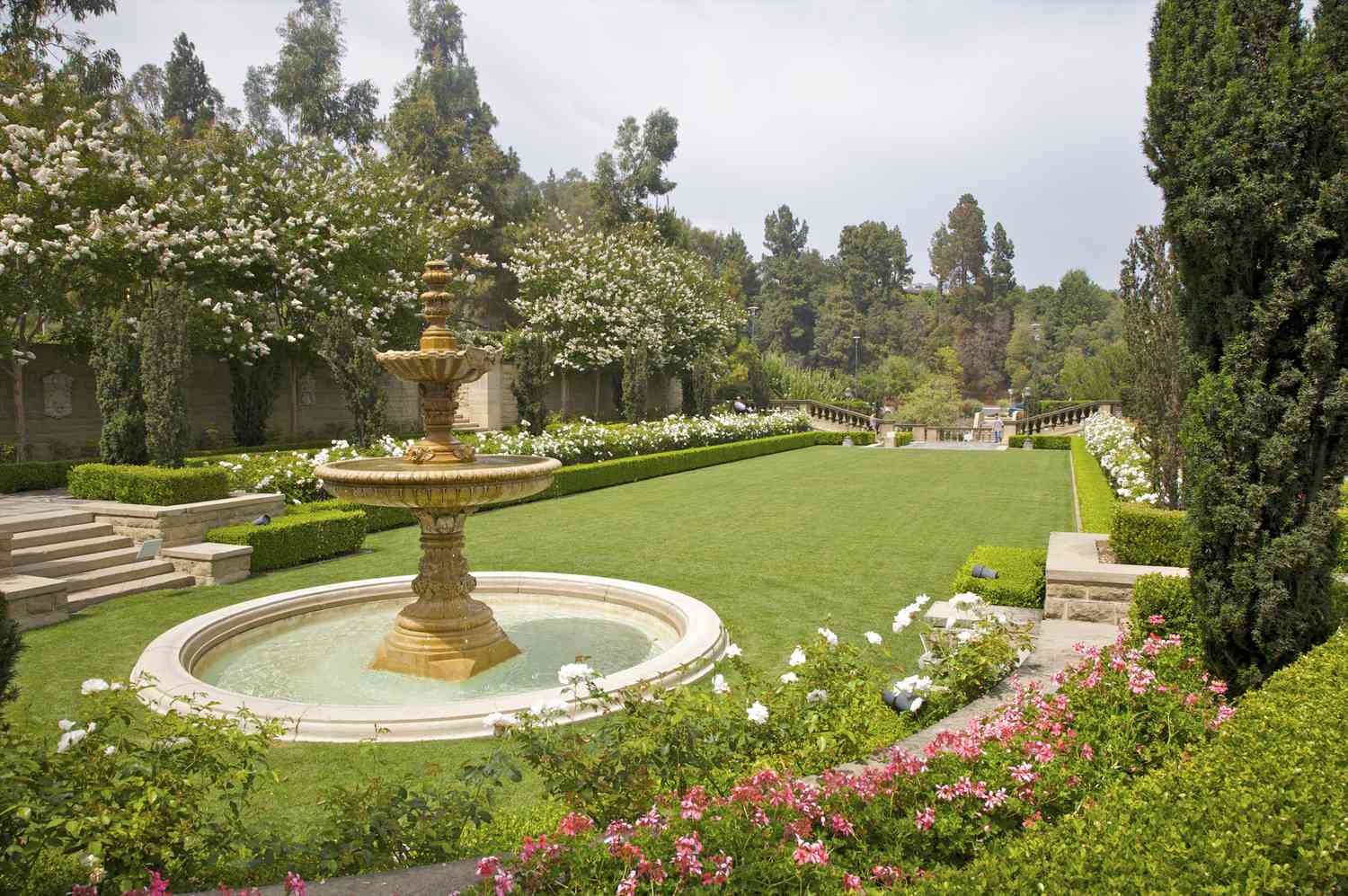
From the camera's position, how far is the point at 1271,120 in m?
4.47

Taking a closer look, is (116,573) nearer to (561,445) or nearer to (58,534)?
(58,534)

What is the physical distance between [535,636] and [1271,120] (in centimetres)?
683

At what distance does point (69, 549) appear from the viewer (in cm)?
979

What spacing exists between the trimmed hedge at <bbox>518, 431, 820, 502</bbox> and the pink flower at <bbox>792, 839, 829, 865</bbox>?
10.1 meters

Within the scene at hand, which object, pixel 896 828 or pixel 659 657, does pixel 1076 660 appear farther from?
pixel 896 828

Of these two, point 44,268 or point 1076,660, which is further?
point 44,268

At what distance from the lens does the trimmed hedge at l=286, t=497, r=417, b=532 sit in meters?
12.2

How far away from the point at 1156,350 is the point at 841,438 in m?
24.7

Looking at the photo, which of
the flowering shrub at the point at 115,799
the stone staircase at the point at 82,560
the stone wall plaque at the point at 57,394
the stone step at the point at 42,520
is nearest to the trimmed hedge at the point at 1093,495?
the flowering shrub at the point at 115,799

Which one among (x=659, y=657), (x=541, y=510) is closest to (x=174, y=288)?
(x=541, y=510)

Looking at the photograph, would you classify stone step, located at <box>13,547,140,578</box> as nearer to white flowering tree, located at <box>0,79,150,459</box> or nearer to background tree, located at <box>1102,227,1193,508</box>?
white flowering tree, located at <box>0,79,150,459</box>

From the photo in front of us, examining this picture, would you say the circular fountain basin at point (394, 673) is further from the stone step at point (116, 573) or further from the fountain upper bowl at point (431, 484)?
the stone step at point (116, 573)

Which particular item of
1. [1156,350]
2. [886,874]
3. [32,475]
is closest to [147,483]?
[32,475]

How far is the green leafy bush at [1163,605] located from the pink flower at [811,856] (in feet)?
13.4
